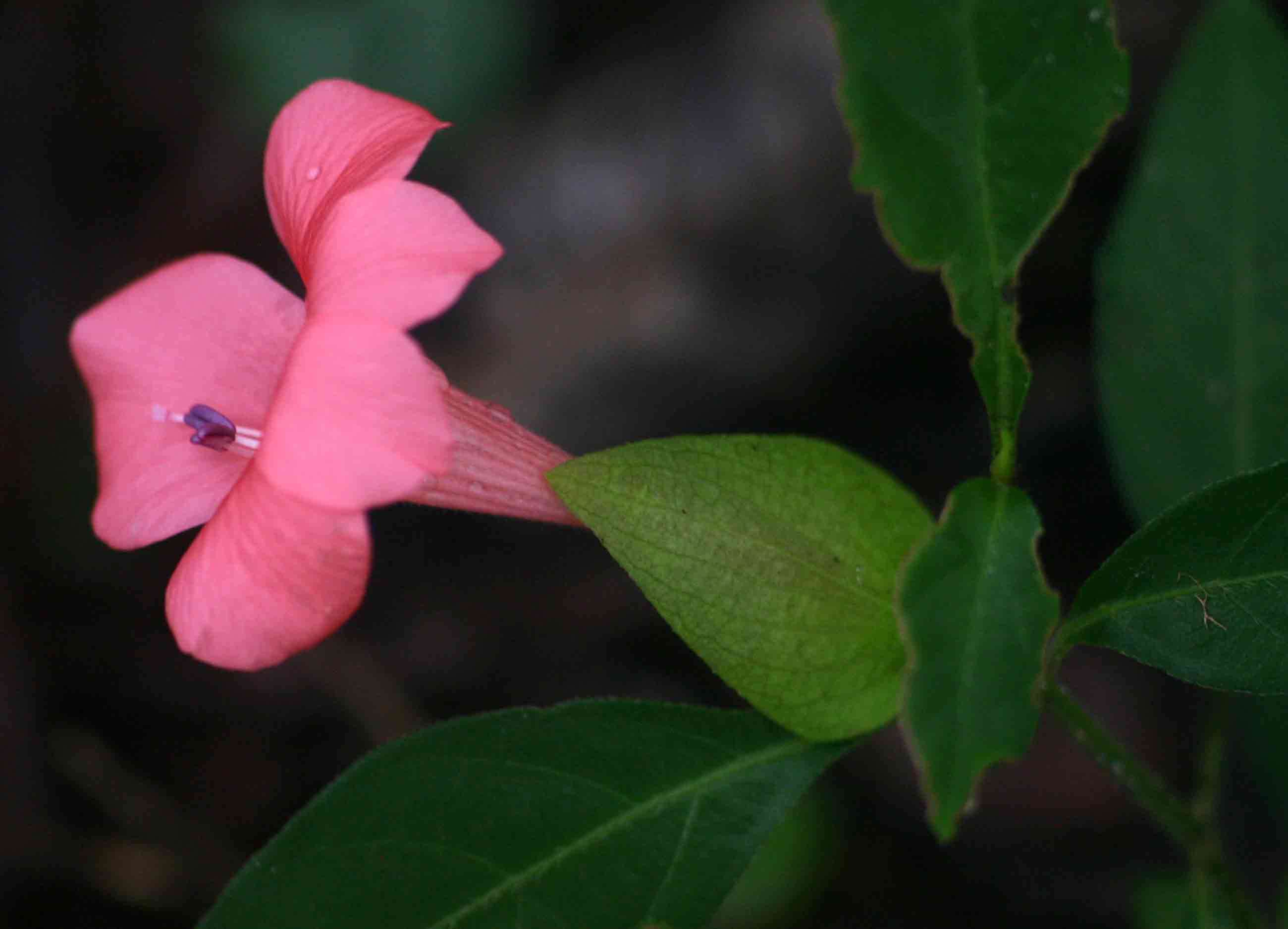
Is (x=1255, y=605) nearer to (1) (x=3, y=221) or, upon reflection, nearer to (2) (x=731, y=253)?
(2) (x=731, y=253)

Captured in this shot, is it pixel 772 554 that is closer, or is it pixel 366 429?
pixel 366 429

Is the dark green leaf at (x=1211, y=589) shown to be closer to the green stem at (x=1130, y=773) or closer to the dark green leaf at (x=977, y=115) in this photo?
the green stem at (x=1130, y=773)

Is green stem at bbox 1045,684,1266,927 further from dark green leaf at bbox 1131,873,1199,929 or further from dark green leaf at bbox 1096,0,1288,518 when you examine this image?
dark green leaf at bbox 1096,0,1288,518

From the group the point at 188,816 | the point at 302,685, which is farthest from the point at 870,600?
the point at 188,816

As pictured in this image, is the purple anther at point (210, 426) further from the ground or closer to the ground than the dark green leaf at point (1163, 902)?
further from the ground

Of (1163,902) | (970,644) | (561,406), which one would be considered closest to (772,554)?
(970,644)

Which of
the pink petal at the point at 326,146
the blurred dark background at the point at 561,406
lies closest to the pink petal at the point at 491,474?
the pink petal at the point at 326,146

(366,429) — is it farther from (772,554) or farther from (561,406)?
(561,406)
